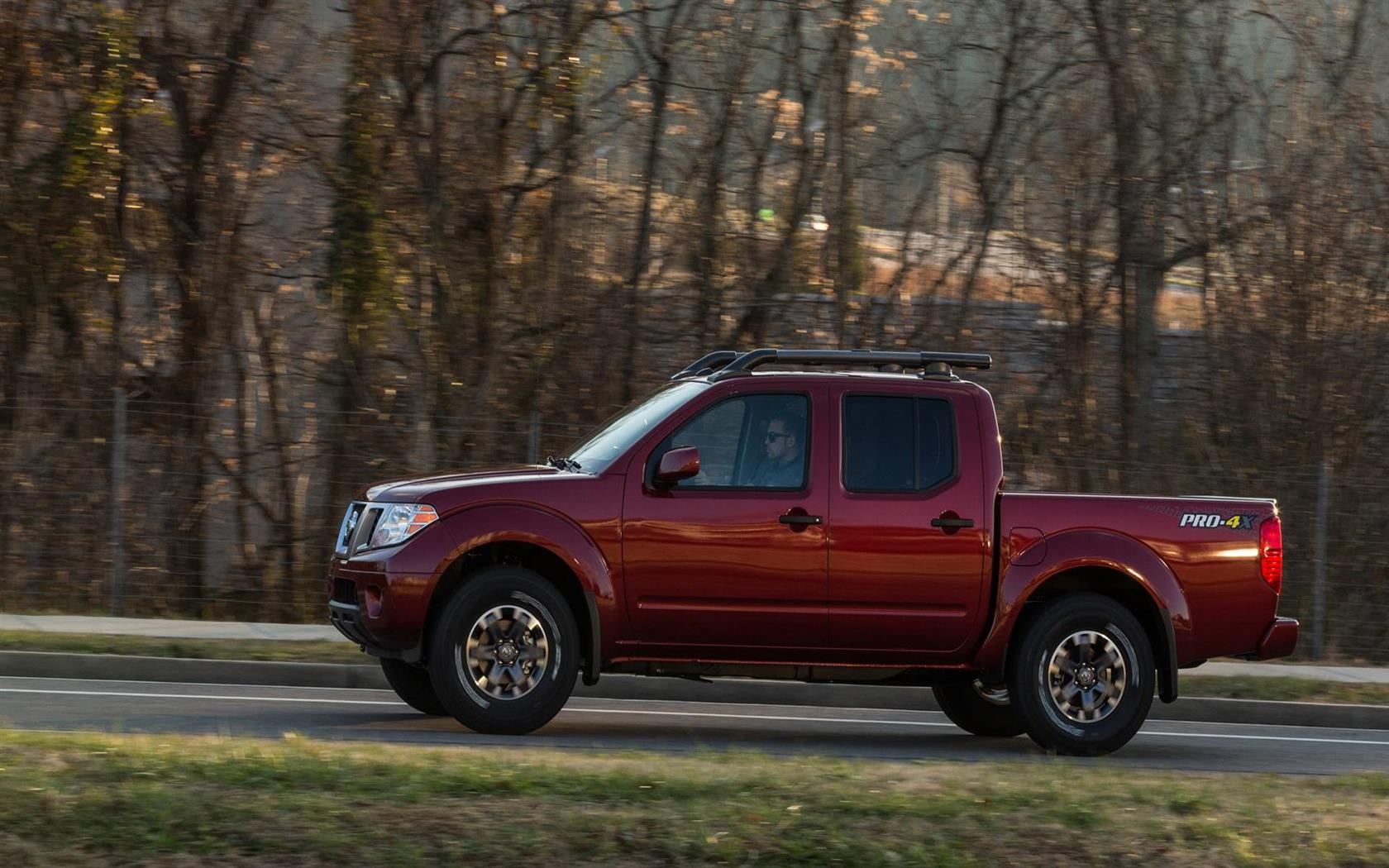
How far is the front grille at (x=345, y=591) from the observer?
985 cm

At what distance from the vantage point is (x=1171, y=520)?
10.1m

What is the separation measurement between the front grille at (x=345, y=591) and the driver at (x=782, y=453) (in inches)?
91.6

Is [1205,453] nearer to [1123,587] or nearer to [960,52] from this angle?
[960,52]

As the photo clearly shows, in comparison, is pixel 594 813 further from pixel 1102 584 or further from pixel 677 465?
pixel 1102 584

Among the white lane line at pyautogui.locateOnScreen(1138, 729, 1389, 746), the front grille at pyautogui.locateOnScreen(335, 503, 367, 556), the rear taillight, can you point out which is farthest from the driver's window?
the white lane line at pyautogui.locateOnScreen(1138, 729, 1389, 746)

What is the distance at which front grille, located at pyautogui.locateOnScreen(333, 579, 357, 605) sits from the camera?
388 inches

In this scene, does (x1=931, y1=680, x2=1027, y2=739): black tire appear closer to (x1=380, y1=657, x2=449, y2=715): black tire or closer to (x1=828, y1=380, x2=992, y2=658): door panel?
(x1=828, y1=380, x2=992, y2=658): door panel

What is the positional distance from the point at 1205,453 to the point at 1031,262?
2768mm

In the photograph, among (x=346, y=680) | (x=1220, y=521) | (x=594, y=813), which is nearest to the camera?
(x=594, y=813)

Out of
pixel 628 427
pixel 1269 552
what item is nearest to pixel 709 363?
pixel 628 427

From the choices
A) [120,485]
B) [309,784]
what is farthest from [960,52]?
→ [309,784]

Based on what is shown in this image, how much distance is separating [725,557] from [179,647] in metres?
5.06

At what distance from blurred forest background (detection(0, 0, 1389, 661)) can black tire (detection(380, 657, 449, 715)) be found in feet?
19.6

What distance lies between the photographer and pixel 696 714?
11.6 metres
